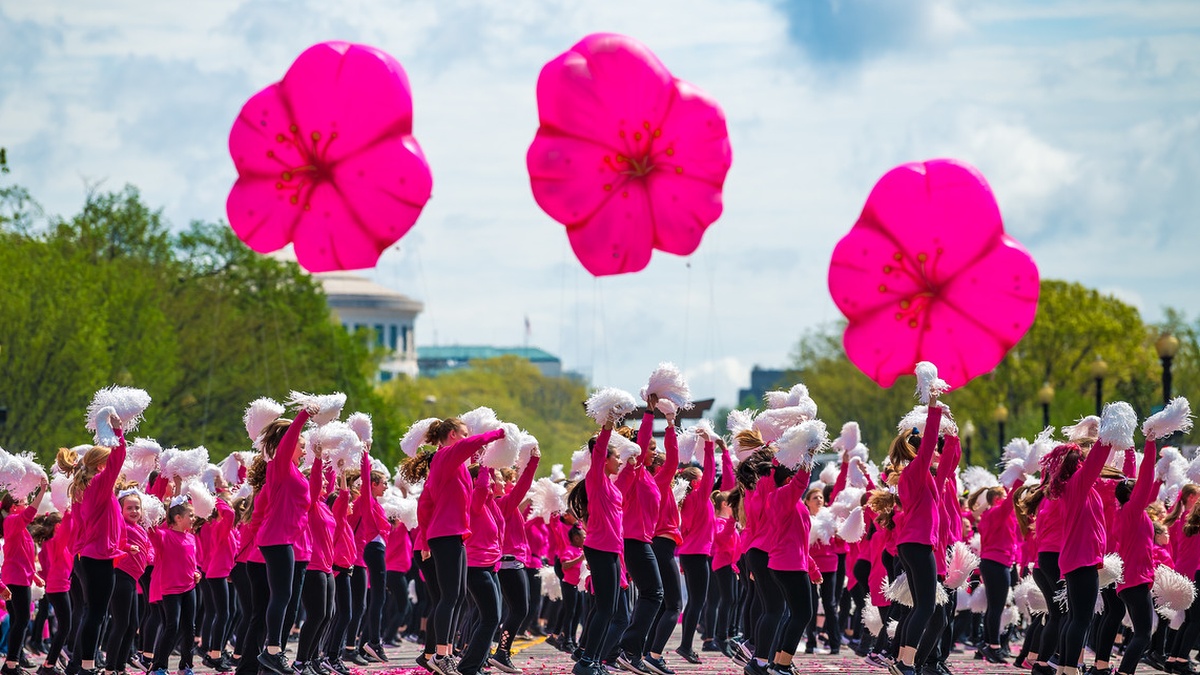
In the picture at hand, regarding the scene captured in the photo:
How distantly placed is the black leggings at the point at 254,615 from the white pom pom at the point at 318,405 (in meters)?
1.26

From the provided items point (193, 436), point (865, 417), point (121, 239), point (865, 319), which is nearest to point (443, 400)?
point (865, 417)

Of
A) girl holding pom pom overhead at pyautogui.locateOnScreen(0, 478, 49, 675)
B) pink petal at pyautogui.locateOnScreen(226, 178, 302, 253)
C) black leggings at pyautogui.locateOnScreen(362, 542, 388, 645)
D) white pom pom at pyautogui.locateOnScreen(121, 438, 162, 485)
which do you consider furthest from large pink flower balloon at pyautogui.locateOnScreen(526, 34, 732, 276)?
girl holding pom pom overhead at pyautogui.locateOnScreen(0, 478, 49, 675)

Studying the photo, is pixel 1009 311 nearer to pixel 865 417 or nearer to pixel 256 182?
pixel 256 182

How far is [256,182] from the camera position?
1873 cm

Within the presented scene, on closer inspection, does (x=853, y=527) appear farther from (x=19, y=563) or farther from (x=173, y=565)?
(x=19, y=563)

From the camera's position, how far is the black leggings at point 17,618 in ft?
50.0

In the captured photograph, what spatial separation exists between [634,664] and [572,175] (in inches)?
204

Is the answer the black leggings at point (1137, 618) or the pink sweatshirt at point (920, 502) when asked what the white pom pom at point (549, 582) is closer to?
the pink sweatshirt at point (920, 502)

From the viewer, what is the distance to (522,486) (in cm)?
1459

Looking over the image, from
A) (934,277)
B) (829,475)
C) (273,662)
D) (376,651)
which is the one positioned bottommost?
(273,662)

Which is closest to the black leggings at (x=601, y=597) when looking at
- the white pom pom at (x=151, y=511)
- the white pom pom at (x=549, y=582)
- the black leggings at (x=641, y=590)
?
the black leggings at (x=641, y=590)

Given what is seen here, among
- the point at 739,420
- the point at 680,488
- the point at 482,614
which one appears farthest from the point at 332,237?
the point at 482,614

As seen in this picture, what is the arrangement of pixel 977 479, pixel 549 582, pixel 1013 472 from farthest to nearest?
pixel 549 582 → pixel 977 479 → pixel 1013 472

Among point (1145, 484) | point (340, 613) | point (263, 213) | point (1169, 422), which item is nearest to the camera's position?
point (1169, 422)
